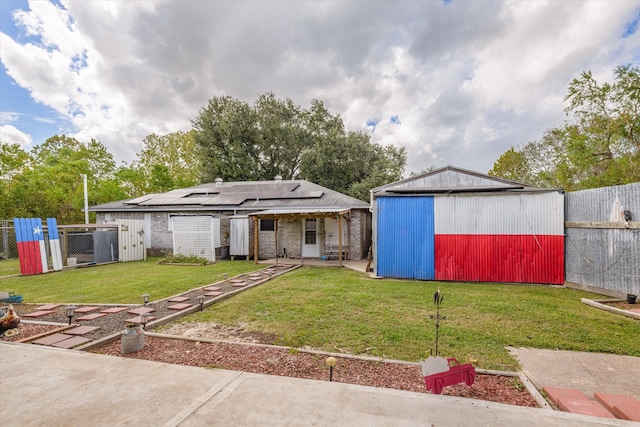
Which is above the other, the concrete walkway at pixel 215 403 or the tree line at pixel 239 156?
the tree line at pixel 239 156

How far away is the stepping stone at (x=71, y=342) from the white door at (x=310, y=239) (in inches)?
385

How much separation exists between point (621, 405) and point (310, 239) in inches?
453

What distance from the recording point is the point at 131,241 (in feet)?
43.2

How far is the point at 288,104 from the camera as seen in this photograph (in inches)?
1105

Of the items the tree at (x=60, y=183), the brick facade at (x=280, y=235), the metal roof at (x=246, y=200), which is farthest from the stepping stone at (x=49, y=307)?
the tree at (x=60, y=183)

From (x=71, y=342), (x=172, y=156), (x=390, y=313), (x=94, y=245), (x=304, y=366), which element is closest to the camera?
(x=304, y=366)

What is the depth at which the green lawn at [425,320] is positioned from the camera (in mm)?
3773

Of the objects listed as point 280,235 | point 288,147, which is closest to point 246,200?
point 280,235

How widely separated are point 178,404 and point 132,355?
5.18 feet

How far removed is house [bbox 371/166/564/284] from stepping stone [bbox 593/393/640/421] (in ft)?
19.0

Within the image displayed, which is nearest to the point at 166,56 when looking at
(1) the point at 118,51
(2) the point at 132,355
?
(1) the point at 118,51

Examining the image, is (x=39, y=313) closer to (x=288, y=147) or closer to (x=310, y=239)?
(x=310, y=239)

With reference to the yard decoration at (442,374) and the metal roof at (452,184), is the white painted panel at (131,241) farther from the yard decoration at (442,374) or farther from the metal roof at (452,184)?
the yard decoration at (442,374)

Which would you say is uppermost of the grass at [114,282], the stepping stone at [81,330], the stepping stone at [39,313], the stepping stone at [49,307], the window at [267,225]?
the window at [267,225]
